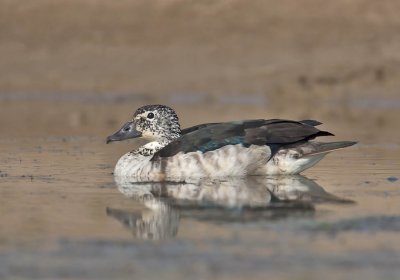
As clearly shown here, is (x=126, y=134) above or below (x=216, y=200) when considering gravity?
above

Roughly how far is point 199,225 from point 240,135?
3289 millimetres

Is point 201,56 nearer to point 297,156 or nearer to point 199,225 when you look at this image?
point 297,156

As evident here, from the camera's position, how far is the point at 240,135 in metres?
12.0

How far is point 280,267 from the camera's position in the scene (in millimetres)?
7352

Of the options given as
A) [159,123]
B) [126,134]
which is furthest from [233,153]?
[126,134]

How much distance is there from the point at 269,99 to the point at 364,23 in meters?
3.53

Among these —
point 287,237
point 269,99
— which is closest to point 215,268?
point 287,237

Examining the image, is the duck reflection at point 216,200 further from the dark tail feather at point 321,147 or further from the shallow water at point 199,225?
the dark tail feather at point 321,147

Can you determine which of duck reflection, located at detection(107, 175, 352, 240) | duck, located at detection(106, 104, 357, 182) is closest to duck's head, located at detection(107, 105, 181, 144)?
duck, located at detection(106, 104, 357, 182)

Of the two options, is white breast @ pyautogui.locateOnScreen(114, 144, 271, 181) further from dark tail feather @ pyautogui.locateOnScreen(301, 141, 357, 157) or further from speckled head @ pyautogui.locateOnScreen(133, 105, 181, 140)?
speckled head @ pyautogui.locateOnScreen(133, 105, 181, 140)

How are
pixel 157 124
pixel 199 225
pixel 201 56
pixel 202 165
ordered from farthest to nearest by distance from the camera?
1. pixel 201 56
2. pixel 157 124
3. pixel 202 165
4. pixel 199 225

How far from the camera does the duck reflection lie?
903 centimetres

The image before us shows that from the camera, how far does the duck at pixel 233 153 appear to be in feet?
38.6

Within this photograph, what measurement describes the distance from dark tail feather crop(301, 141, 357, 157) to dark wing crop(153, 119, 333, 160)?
93 millimetres
